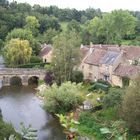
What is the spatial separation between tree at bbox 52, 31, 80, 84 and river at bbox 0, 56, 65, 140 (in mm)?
5893

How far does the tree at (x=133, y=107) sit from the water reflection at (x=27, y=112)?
26.4 ft

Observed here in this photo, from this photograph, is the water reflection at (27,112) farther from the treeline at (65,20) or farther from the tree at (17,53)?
the treeline at (65,20)

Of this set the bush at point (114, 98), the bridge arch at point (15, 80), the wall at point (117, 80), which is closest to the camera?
the bush at point (114, 98)

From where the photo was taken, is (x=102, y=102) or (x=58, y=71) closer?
(x=102, y=102)

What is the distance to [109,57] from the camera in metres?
60.5

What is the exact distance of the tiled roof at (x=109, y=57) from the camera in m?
59.0

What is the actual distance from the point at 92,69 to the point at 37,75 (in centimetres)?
1117

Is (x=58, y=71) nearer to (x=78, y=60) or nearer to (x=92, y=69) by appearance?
(x=78, y=60)

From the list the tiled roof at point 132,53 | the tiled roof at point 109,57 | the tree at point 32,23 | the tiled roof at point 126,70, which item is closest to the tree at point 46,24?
the tree at point 32,23

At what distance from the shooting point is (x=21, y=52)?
73.6 meters

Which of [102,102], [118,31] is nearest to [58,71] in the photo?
[102,102]

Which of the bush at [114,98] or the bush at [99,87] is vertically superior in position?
the bush at [114,98]

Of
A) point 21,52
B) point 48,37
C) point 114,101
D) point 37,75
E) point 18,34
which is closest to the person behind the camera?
point 114,101

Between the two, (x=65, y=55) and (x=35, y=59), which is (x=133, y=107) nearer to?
(x=65, y=55)
